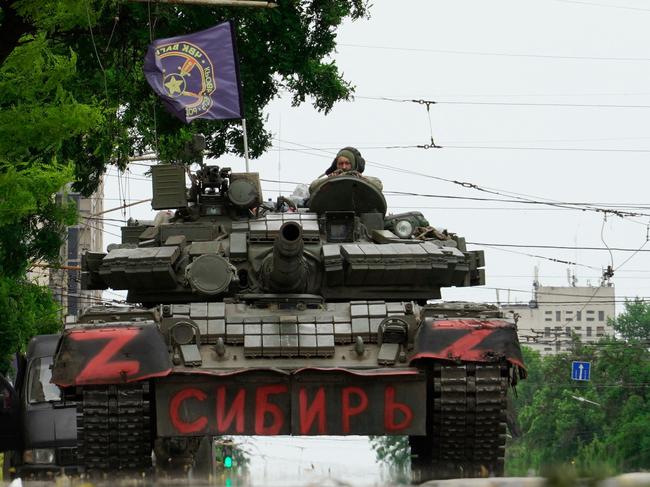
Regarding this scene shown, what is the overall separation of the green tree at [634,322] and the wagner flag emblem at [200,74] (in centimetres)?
9039

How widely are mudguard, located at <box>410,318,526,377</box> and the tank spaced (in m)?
0.01

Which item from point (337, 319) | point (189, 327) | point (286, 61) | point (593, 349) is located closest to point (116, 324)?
point (189, 327)

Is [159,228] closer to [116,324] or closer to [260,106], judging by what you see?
[116,324]

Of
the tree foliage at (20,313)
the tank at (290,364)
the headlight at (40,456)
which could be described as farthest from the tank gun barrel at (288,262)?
the tree foliage at (20,313)

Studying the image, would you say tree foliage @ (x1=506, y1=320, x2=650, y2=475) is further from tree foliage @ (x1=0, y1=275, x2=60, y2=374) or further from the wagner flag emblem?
the wagner flag emblem

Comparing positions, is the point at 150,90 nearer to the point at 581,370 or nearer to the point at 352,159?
the point at 352,159

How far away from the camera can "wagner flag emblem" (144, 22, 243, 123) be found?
942 inches

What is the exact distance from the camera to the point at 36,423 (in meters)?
21.2

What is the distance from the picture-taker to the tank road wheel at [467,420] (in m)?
15.7

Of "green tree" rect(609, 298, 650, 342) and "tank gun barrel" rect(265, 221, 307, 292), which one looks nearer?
"tank gun barrel" rect(265, 221, 307, 292)

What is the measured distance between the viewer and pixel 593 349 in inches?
3248

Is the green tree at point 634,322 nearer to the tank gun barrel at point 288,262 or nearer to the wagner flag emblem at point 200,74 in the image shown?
the wagner flag emblem at point 200,74

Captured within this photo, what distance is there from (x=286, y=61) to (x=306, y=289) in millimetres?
11692

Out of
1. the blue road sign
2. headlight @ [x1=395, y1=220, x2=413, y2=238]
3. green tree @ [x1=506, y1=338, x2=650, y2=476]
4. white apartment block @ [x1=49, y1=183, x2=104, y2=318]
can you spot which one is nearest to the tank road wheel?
headlight @ [x1=395, y1=220, x2=413, y2=238]
